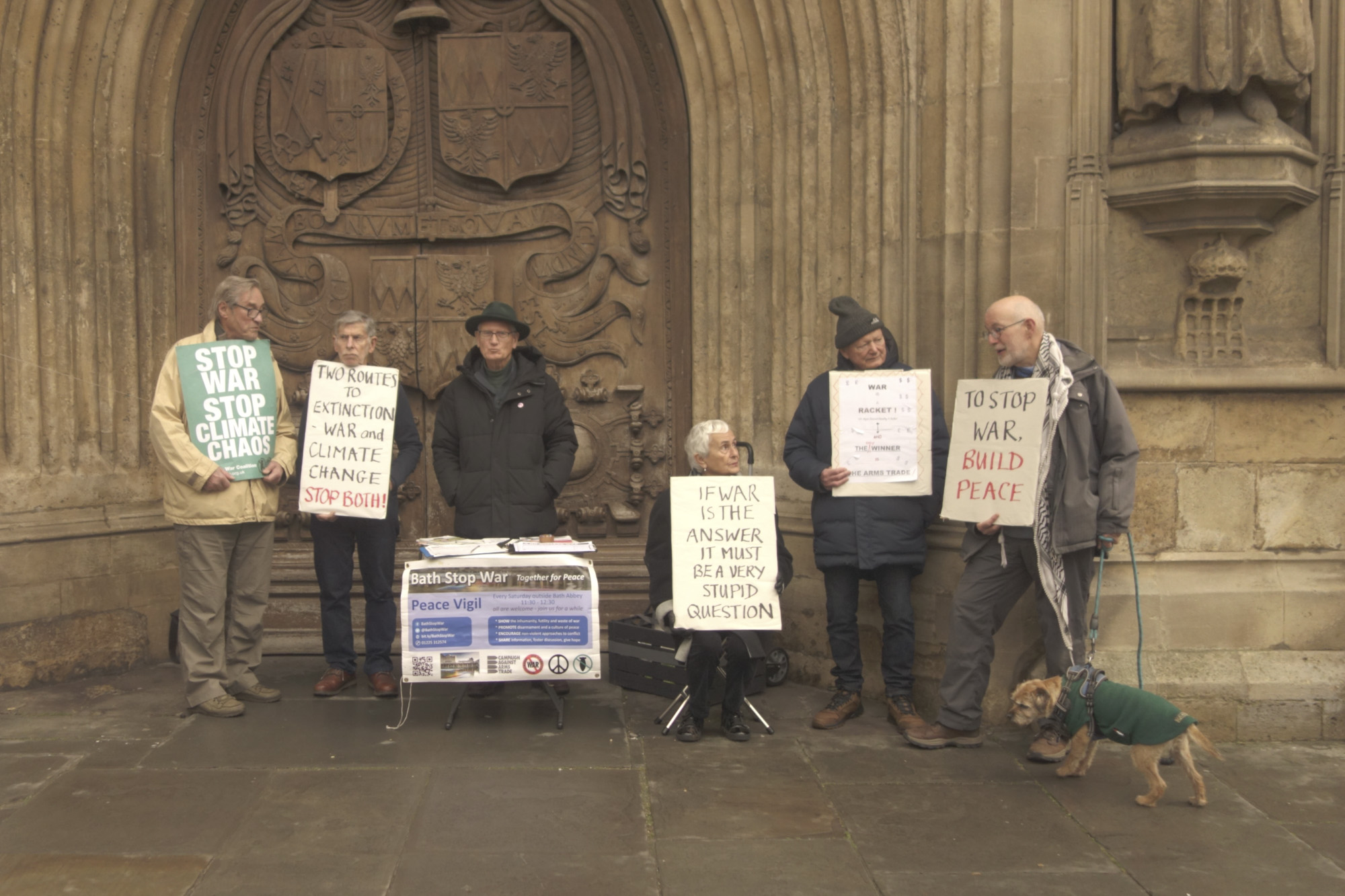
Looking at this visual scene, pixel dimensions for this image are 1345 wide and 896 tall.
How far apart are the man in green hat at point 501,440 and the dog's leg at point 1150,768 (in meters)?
2.91

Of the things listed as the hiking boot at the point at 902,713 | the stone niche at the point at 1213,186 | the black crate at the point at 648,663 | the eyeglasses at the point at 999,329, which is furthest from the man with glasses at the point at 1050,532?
the black crate at the point at 648,663

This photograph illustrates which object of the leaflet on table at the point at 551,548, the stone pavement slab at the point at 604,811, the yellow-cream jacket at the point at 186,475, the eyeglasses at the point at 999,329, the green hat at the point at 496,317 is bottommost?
the stone pavement slab at the point at 604,811

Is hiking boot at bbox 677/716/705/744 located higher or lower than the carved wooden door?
lower

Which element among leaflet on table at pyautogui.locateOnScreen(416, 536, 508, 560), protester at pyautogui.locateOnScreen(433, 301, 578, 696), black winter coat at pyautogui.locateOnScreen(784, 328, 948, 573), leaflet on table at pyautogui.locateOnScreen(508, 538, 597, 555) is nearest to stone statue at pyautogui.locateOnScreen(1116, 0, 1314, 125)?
black winter coat at pyautogui.locateOnScreen(784, 328, 948, 573)

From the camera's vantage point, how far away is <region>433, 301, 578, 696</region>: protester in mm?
5930

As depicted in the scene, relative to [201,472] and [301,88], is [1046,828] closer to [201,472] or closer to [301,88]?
[201,472]

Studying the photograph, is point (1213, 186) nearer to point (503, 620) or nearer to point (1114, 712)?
point (1114, 712)

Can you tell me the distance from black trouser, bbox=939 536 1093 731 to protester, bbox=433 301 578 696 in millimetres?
1997

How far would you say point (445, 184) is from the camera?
7211mm

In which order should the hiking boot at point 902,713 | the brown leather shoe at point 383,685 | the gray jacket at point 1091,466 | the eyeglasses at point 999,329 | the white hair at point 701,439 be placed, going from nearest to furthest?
the gray jacket at point 1091,466 < the eyeglasses at point 999,329 < the white hair at point 701,439 < the hiking boot at point 902,713 < the brown leather shoe at point 383,685

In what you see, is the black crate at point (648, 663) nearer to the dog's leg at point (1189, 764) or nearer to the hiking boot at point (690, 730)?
the hiking boot at point (690, 730)

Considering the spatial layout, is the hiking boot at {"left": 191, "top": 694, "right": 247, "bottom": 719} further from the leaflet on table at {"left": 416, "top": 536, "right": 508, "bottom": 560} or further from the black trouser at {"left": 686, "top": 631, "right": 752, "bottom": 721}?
the black trouser at {"left": 686, "top": 631, "right": 752, "bottom": 721}

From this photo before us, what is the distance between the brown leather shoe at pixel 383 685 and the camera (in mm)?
6016

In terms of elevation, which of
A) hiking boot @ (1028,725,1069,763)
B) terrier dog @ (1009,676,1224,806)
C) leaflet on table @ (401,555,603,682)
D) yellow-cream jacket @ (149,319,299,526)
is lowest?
hiking boot @ (1028,725,1069,763)
